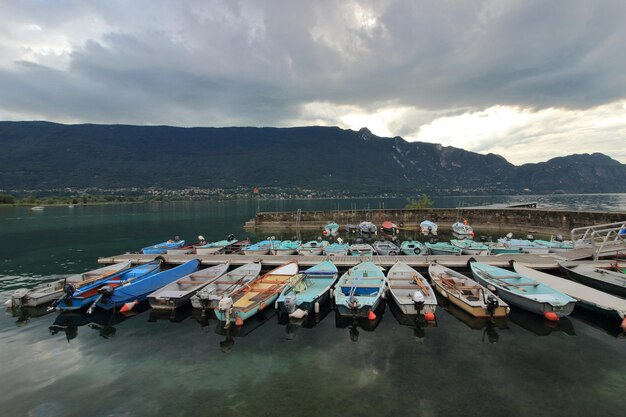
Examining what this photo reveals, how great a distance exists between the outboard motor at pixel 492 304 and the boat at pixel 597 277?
7.61 meters

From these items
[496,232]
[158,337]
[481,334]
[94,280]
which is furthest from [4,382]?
[496,232]

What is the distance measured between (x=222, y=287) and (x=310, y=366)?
833 cm

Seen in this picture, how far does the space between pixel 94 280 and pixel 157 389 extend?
11508 millimetres

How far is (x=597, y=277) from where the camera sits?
1564cm

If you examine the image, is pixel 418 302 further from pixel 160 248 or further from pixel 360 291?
pixel 160 248

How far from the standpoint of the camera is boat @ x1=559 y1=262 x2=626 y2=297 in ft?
47.8

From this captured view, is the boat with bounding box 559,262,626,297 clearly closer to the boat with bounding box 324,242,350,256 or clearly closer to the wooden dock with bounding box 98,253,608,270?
the wooden dock with bounding box 98,253,608,270

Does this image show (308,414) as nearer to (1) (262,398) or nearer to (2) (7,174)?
(1) (262,398)

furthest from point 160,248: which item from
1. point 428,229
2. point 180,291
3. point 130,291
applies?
point 428,229

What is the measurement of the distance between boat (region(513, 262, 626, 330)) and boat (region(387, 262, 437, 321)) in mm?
6629

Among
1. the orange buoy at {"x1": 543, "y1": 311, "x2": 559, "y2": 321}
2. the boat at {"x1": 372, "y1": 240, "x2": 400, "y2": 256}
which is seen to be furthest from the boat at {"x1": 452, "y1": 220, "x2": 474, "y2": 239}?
the orange buoy at {"x1": 543, "y1": 311, "x2": 559, "y2": 321}

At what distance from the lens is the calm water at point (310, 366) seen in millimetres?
7992

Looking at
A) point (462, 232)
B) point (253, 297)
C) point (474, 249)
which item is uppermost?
point (474, 249)

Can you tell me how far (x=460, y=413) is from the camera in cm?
753
